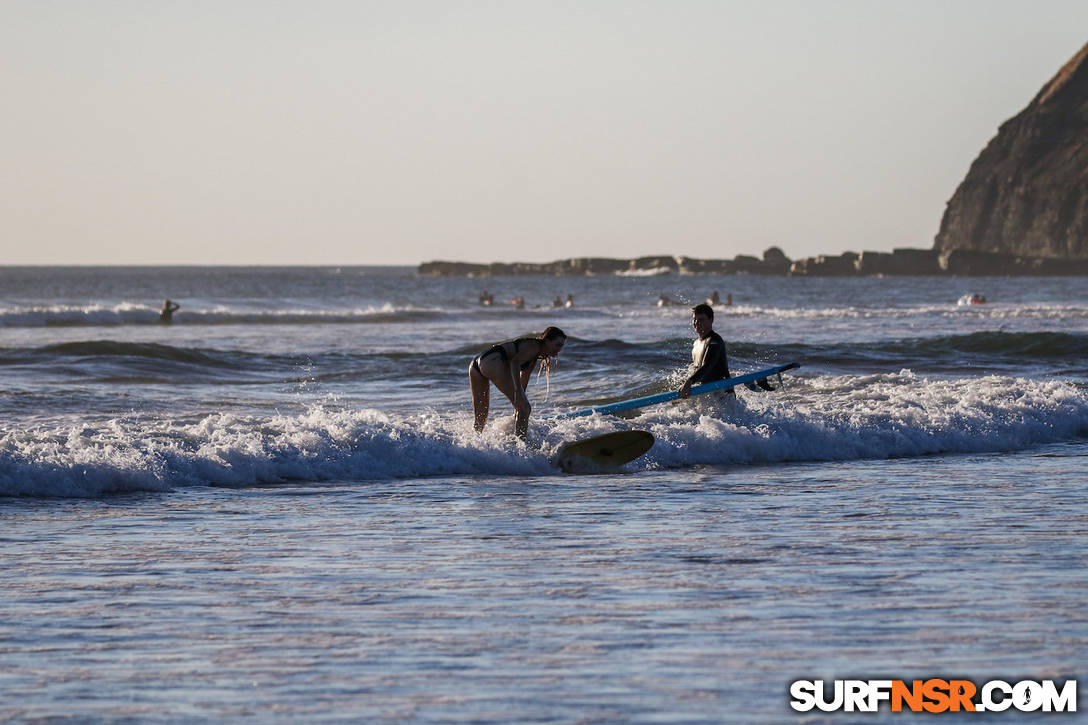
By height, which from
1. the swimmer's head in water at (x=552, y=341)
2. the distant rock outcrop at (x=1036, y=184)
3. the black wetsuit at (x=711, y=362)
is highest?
the distant rock outcrop at (x=1036, y=184)

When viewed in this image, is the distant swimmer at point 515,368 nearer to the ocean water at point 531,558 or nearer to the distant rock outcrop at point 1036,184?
the ocean water at point 531,558

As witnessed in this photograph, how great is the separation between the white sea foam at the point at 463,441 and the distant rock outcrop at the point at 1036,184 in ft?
534

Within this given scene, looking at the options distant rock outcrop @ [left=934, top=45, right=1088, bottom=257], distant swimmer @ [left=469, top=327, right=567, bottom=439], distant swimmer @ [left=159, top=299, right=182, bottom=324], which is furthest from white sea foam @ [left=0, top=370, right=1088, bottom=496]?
distant rock outcrop @ [left=934, top=45, right=1088, bottom=257]

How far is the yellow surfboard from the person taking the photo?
1334 centimetres

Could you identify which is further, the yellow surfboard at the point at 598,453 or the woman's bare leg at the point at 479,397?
the woman's bare leg at the point at 479,397

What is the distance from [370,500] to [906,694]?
649 centimetres

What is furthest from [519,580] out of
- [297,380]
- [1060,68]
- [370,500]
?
[1060,68]

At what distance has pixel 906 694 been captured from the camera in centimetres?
573

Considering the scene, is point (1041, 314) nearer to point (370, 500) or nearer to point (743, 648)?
point (370, 500)

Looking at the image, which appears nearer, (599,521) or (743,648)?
(743,648)

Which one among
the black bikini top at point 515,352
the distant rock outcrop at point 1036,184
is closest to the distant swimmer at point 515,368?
the black bikini top at point 515,352

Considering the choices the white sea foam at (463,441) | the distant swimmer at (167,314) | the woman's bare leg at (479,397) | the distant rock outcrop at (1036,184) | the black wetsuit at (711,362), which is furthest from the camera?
the distant rock outcrop at (1036,184)

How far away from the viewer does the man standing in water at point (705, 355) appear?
14.6 meters

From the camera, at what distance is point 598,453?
1336cm
